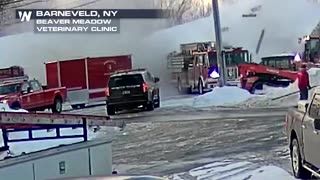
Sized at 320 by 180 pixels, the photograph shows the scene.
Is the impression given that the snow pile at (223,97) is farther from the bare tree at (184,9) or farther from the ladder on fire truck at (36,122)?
the ladder on fire truck at (36,122)

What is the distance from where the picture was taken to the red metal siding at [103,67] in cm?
3731

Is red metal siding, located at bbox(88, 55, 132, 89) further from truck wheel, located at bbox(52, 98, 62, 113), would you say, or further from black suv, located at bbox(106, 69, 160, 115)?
black suv, located at bbox(106, 69, 160, 115)

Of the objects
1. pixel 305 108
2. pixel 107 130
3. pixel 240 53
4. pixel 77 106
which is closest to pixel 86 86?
pixel 77 106

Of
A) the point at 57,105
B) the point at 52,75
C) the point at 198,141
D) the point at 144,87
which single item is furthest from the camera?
the point at 52,75

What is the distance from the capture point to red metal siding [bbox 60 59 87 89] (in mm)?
37188

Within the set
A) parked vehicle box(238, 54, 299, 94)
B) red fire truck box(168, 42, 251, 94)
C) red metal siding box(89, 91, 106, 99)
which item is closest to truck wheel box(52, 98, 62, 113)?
red metal siding box(89, 91, 106, 99)

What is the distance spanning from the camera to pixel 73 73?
123ft

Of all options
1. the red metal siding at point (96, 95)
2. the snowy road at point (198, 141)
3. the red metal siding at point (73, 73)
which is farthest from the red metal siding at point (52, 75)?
the snowy road at point (198, 141)

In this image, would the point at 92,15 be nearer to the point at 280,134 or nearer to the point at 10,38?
the point at 10,38

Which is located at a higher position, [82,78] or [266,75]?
[82,78]

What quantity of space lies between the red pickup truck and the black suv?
285 cm

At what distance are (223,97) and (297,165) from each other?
22.3m

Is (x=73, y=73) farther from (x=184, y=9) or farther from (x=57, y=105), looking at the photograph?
(x=184, y=9)

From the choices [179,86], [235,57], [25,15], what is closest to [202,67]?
[235,57]
